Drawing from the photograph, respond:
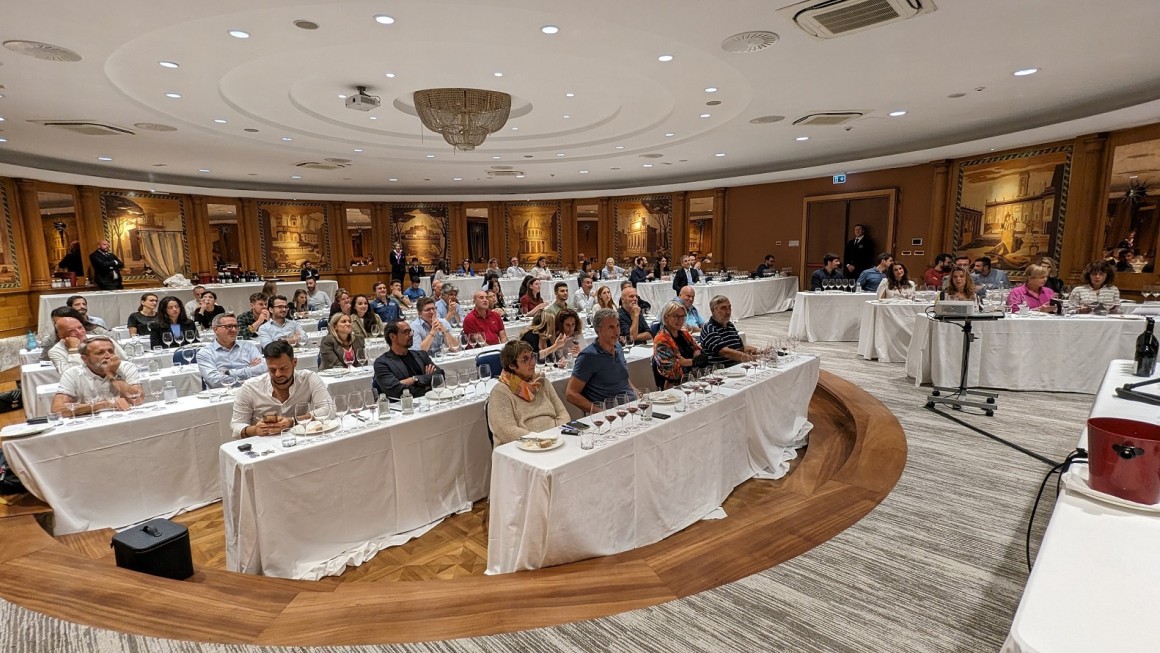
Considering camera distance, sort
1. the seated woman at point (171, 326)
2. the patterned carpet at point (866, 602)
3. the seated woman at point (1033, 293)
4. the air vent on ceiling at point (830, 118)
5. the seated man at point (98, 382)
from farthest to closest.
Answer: the air vent on ceiling at point (830, 118), the seated woman at point (1033, 293), the seated woman at point (171, 326), the seated man at point (98, 382), the patterned carpet at point (866, 602)

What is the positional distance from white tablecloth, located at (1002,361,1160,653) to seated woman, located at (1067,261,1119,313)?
6597 millimetres

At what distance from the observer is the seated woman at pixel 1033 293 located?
6.77 m

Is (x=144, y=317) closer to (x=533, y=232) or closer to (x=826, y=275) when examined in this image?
(x=826, y=275)

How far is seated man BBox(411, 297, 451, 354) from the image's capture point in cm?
592

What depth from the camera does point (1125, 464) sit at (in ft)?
5.05

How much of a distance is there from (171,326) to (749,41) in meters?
7.41

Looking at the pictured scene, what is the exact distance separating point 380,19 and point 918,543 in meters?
5.47

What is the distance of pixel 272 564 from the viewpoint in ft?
10.6

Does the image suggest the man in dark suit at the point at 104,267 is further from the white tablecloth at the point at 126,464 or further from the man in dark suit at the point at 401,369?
the man in dark suit at the point at 401,369

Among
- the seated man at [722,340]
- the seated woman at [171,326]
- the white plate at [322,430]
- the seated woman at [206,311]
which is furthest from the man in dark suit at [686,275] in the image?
the white plate at [322,430]

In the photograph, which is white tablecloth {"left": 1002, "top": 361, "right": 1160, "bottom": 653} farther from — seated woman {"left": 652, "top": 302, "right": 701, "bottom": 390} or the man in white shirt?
the man in white shirt

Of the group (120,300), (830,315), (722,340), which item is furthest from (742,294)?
(120,300)

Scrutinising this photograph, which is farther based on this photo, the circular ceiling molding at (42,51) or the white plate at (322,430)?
the circular ceiling molding at (42,51)

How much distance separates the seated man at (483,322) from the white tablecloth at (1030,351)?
4.97 m
